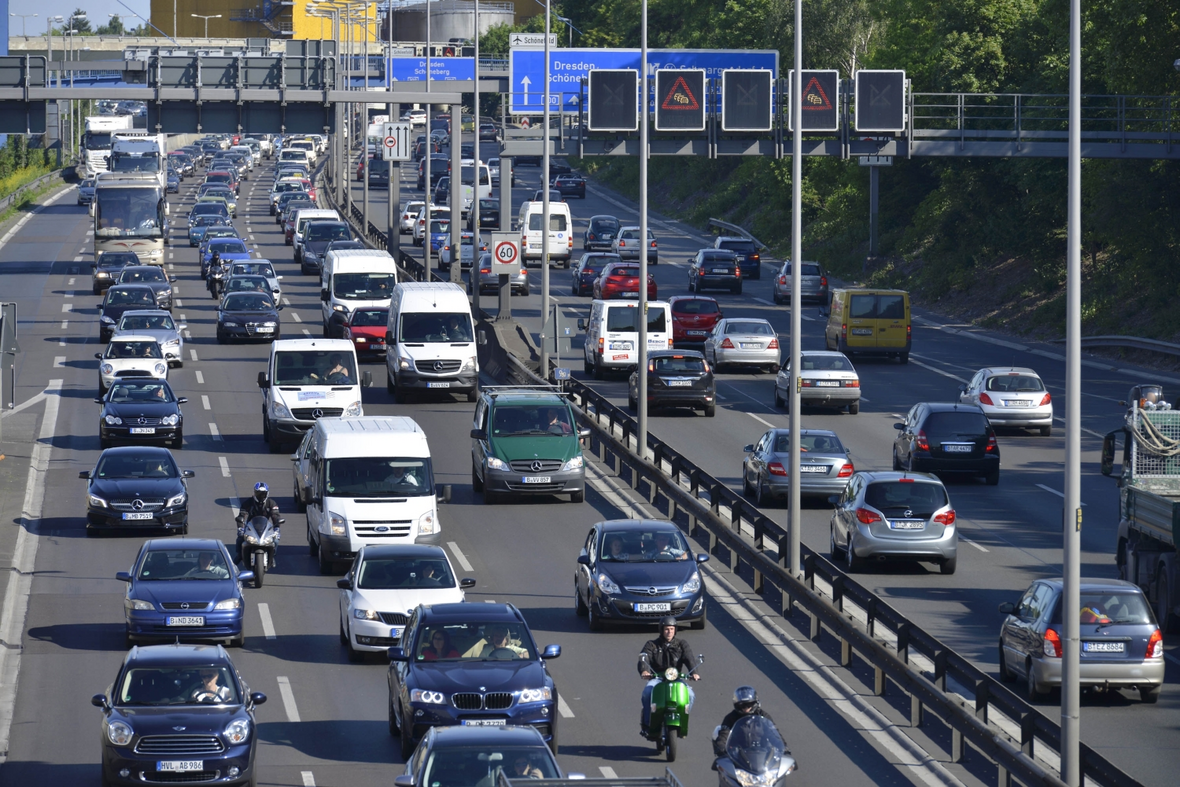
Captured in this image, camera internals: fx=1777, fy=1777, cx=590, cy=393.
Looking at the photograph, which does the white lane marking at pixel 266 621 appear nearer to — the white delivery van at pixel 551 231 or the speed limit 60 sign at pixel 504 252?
the speed limit 60 sign at pixel 504 252

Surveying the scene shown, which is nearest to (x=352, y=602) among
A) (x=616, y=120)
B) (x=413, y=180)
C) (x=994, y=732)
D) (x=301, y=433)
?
(x=994, y=732)

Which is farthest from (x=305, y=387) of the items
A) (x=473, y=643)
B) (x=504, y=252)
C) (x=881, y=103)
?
(x=881, y=103)

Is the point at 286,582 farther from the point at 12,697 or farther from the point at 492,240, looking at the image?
the point at 492,240

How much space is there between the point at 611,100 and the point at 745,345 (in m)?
10.2

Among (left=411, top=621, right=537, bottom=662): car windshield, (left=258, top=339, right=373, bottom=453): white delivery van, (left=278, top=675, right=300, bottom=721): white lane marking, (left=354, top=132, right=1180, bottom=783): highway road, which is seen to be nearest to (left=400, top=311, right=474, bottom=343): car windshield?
(left=354, top=132, right=1180, bottom=783): highway road

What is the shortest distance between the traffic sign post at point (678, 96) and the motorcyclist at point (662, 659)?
38.3 meters

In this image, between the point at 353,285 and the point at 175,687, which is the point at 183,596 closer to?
the point at 175,687

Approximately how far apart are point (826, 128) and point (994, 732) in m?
39.8

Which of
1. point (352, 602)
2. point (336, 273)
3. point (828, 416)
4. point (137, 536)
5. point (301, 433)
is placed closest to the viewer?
point (352, 602)

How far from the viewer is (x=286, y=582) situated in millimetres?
26766

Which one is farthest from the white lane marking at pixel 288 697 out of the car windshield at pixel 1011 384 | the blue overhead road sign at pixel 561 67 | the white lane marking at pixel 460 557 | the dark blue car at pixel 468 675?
the blue overhead road sign at pixel 561 67

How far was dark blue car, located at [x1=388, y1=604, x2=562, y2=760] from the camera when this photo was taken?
56.4 feet

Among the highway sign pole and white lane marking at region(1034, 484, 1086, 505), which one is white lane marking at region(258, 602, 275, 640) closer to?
the highway sign pole

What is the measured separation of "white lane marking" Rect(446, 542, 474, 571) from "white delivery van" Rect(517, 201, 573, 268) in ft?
126
